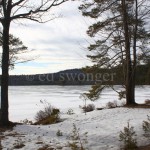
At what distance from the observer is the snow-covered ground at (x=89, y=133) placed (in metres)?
11.0

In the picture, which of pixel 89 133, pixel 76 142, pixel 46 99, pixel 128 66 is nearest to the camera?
pixel 76 142

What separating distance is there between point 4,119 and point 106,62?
8.72 meters

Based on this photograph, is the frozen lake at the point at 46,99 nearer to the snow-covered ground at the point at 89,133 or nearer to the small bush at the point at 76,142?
the snow-covered ground at the point at 89,133

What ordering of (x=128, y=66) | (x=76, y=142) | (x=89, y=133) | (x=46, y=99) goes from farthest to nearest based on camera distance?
1. (x=46, y=99)
2. (x=128, y=66)
3. (x=89, y=133)
4. (x=76, y=142)

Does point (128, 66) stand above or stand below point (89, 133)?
above

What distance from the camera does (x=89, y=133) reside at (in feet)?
41.8

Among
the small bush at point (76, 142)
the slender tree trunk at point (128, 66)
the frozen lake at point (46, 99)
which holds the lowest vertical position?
the frozen lake at point (46, 99)

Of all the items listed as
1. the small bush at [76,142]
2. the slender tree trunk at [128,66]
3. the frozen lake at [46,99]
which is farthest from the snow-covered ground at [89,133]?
the frozen lake at [46,99]

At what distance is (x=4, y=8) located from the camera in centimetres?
1631

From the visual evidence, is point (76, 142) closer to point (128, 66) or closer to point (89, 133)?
point (89, 133)

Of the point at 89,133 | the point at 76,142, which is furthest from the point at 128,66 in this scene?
the point at 76,142

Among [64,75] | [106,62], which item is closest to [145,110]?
[106,62]

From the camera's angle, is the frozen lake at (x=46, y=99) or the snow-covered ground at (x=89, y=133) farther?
the frozen lake at (x=46, y=99)

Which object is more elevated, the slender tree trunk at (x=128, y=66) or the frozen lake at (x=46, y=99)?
the slender tree trunk at (x=128, y=66)
